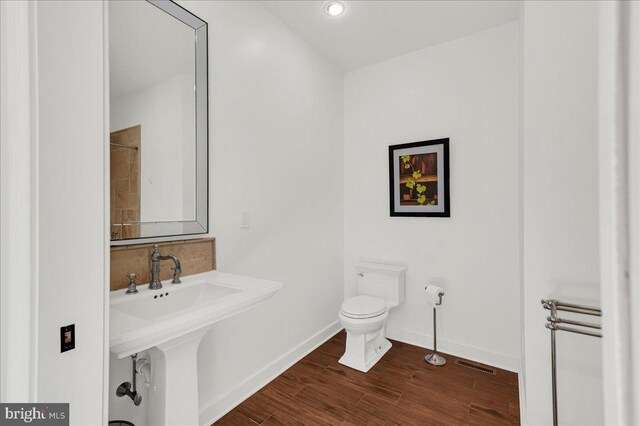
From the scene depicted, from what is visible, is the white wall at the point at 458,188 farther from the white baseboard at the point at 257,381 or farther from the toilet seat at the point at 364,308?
the white baseboard at the point at 257,381

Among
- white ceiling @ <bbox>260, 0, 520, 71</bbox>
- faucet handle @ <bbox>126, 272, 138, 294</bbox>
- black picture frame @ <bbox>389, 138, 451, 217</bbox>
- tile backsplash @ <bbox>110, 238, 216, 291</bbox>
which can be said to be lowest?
faucet handle @ <bbox>126, 272, 138, 294</bbox>

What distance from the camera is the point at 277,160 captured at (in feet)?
7.48

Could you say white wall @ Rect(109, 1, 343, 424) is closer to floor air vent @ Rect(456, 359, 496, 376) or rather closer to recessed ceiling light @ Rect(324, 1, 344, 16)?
recessed ceiling light @ Rect(324, 1, 344, 16)

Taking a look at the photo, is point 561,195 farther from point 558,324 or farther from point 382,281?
point 382,281

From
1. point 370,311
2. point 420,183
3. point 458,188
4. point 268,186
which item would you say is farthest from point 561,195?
point 268,186

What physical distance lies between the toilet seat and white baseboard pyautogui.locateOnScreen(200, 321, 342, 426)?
49 centimetres

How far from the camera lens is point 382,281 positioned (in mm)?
2725

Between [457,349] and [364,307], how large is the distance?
2.95ft

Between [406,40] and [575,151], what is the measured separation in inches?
65.5

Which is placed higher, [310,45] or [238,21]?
[310,45]

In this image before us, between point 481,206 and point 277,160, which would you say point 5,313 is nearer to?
point 277,160

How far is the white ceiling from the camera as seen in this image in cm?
212

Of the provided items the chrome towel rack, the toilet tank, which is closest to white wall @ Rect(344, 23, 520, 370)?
the toilet tank

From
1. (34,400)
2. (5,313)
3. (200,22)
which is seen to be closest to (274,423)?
(34,400)
